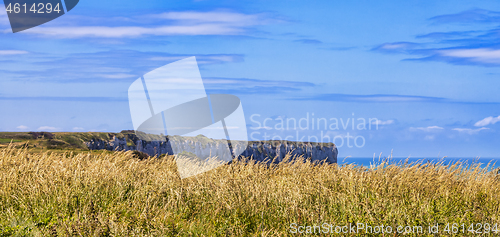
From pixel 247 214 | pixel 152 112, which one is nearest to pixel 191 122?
pixel 152 112

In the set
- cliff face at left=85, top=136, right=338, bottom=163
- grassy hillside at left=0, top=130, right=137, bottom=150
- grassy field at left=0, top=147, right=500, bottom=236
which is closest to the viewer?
grassy field at left=0, top=147, right=500, bottom=236

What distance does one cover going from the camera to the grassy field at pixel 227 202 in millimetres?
6367

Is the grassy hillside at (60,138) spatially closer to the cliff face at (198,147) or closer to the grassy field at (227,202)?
the cliff face at (198,147)

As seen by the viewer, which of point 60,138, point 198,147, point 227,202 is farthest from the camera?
point 198,147

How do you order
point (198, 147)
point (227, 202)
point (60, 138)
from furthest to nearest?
point (198, 147), point (60, 138), point (227, 202)

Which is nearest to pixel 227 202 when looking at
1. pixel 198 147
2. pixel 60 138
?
pixel 60 138

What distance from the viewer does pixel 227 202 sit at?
7.76 m

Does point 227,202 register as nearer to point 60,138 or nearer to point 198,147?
point 60,138

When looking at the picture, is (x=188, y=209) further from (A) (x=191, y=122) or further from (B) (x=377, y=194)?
(A) (x=191, y=122)

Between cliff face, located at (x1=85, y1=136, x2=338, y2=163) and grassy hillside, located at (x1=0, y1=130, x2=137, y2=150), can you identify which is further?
cliff face, located at (x1=85, y1=136, x2=338, y2=163)

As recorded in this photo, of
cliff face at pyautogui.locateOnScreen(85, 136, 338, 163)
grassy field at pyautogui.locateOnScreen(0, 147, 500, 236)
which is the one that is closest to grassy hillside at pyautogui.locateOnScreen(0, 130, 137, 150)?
cliff face at pyautogui.locateOnScreen(85, 136, 338, 163)

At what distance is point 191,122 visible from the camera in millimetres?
11938

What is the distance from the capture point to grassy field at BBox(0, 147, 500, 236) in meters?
6.37

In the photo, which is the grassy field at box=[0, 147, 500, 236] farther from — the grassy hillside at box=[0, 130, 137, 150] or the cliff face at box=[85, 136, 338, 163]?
the grassy hillside at box=[0, 130, 137, 150]
